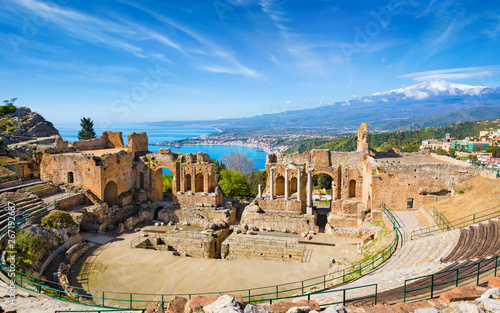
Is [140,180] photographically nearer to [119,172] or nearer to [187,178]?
[119,172]

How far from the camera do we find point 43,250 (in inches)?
699

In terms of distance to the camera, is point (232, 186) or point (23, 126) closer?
point (23, 126)

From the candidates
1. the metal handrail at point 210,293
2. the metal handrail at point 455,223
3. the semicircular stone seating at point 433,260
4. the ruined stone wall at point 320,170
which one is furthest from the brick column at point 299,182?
Answer: the semicircular stone seating at point 433,260

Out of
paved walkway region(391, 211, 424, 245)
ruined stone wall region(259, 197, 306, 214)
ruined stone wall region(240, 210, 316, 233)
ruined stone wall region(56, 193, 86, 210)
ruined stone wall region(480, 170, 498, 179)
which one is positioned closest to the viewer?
paved walkway region(391, 211, 424, 245)

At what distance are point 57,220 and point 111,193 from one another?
720 cm

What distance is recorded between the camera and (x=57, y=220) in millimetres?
20125

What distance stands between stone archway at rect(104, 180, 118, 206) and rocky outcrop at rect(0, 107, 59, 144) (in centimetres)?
1379

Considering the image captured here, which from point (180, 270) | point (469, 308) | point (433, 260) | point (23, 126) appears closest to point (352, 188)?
point (433, 260)

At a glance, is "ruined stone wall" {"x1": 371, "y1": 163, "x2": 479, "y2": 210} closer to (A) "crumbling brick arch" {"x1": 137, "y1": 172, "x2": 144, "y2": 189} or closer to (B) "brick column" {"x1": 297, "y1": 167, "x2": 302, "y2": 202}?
(B) "brick column" {"x1": 297, "y1": 167, "x2": 302, "y2": 202}

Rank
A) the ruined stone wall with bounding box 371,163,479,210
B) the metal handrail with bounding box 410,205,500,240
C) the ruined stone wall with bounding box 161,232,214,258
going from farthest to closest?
1. the ruined stone wall with bounding box 161,232,214,258
2. the ruined stone wall with bounding box 371,163,479,210
3. the metal handrail with bounding box 410,205,500,240

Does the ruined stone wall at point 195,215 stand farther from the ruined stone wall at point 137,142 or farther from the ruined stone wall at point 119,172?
the ruined stone wall at point 137,142

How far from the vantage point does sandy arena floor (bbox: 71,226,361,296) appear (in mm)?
16500

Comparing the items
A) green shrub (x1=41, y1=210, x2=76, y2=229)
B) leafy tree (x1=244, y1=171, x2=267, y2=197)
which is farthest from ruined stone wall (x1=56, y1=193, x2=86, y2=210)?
leafy tree (x1=244, y1=171, x2=267, y2=197)

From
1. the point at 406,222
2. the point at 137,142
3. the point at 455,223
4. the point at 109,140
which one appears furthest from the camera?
the point at 109,140
